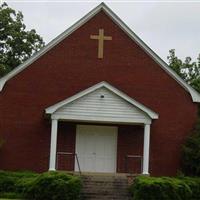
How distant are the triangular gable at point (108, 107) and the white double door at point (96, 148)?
84.4 inches

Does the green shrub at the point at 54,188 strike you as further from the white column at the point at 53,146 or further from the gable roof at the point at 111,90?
the gable roof at the point at 111,90

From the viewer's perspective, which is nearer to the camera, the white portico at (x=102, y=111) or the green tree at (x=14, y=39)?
the white portico at (x=102, y=111)

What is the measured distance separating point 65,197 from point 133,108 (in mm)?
6778

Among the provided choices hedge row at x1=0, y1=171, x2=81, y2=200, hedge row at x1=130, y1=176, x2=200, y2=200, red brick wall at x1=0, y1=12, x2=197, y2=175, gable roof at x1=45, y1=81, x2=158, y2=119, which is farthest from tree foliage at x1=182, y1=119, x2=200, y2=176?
hedge row at x1=0, y1=171, x2=81, y2=200

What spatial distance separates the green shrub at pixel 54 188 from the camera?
26.7 metres

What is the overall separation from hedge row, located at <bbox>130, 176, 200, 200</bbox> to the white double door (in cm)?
472

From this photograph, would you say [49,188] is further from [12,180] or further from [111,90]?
[111,90]

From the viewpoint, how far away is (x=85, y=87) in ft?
110

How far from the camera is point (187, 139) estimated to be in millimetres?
33719

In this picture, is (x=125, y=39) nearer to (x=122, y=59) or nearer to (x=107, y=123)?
(x=122, y=59)

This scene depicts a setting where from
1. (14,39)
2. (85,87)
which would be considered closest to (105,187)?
(85,87)

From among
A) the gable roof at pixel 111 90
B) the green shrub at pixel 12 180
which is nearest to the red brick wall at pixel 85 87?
the gable roof at pixel 111 90

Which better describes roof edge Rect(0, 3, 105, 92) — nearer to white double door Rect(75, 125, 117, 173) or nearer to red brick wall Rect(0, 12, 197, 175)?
red brick wall Rect(0, 12, 197, 175)

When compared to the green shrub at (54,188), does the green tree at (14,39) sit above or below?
above
